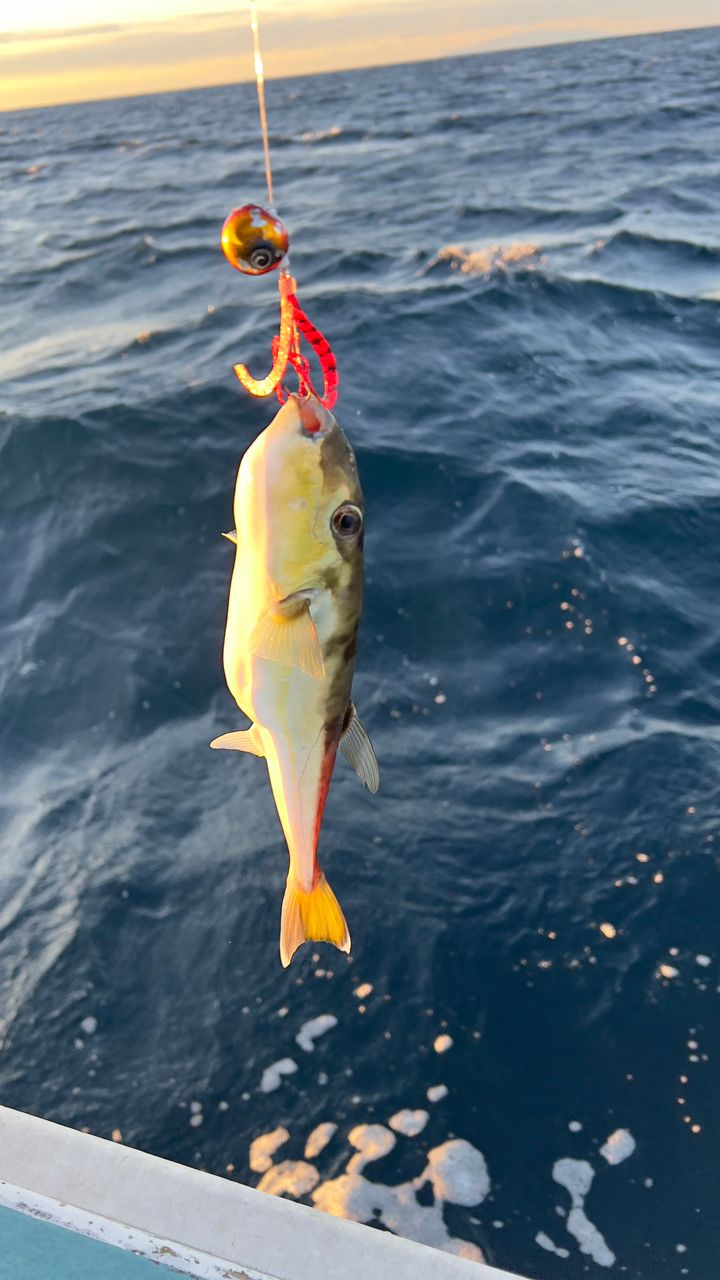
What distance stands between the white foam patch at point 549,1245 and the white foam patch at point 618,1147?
1.59 ft

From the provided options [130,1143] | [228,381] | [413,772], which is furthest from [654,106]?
[130,1143]

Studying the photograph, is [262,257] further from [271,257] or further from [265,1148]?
[265,1148]

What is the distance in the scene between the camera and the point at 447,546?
9766 millimetres

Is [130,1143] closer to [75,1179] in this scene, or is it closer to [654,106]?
[75,1179]

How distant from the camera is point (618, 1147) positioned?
5.06 metres

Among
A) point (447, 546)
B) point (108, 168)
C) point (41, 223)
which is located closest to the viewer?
point (447, 546)

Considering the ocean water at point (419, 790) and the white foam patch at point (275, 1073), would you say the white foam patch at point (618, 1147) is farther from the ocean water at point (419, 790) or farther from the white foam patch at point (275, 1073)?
the white foam patch at point (275, 1073)

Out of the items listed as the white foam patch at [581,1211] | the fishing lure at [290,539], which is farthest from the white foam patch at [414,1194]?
the fishing lure at [290,539]

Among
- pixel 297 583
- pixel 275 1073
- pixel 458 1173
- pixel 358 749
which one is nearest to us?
pixel 297 583

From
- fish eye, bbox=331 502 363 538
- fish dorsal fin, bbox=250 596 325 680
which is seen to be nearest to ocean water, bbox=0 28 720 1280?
fish dorsal fin, bbox=250 596 325 680

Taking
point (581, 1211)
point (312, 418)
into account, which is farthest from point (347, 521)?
point (581, 1211)

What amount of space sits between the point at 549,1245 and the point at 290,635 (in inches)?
149

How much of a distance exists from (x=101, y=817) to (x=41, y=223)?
25.1 metres

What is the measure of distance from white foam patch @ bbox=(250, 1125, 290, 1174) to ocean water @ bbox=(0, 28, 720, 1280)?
0.03 meters
